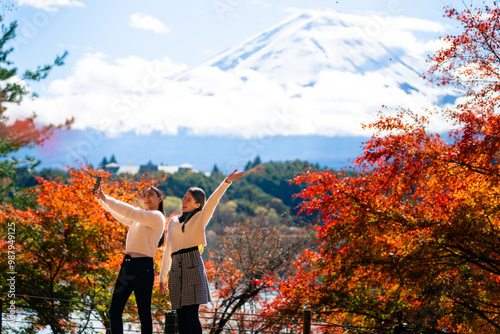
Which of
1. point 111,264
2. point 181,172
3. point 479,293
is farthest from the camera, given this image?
point 181,172

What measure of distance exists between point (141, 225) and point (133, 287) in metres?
0.50

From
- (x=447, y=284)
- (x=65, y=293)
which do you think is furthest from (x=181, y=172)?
(x=447, y=284)

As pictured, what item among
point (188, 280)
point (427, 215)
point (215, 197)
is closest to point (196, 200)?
point (215, 197)

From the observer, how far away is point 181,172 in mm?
65125

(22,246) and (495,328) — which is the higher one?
(22,246)

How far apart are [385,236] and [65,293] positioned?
6128mm

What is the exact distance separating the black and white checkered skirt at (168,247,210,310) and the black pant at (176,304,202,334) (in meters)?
0.05

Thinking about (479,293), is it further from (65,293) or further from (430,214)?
(65,293)

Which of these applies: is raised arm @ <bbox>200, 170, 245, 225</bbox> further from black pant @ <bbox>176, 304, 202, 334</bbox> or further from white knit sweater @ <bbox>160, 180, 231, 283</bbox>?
black pant @ <bbox>176, 304, 202, 334</bbox>

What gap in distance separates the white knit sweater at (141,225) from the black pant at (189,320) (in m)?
0.53

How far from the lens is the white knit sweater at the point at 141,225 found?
4.61 m

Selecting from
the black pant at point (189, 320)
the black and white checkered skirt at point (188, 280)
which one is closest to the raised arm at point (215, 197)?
the black and white checkered skirt at point (188, 280)

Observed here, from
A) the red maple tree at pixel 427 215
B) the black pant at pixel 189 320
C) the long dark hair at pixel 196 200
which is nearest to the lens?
the black pant at pixel 189 320

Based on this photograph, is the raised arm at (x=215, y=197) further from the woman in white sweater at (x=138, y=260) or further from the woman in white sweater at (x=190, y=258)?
the woman in white sweater at (x=138, y=260)
